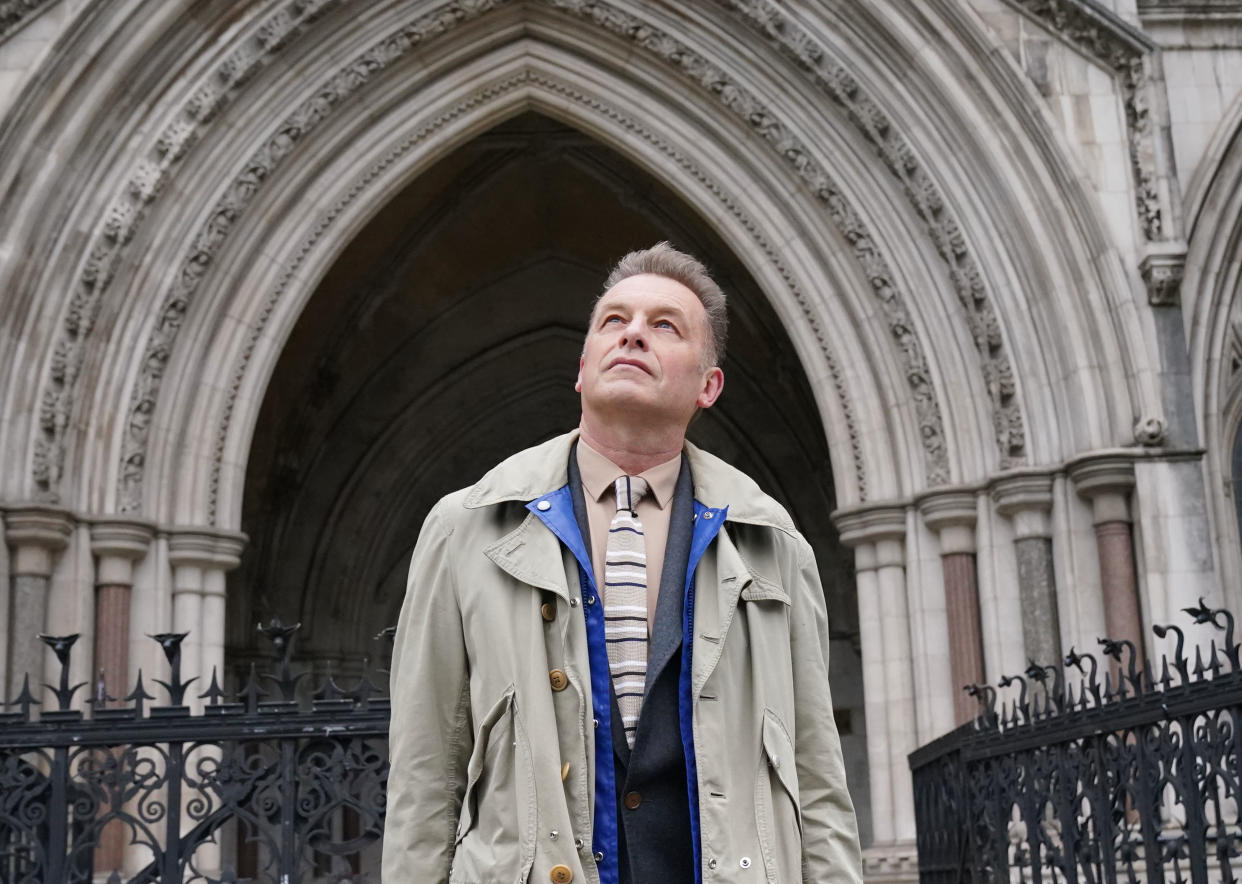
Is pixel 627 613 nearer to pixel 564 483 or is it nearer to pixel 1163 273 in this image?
pixel 564 483

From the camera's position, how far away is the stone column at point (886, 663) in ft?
32.1

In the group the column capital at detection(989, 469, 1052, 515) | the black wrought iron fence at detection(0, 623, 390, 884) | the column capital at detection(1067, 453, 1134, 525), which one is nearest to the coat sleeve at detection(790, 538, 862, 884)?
the black wrought iron fence at detection(0, 623, 390, 884)

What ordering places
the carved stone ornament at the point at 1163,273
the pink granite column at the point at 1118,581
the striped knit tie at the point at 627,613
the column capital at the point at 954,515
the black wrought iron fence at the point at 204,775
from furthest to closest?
the column capital at the point at 954,515
the carved stone ornament at the point at 1163,273
the pink granite column at the point at 1118,581
the black wrought iron fence at the point at 204,775
the striped knit tie at the point at 627,613

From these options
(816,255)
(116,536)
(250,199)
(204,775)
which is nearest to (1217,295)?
(816,255)

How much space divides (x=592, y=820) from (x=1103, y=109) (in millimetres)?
8522

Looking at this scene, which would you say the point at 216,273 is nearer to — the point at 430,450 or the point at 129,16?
the point at 129,16

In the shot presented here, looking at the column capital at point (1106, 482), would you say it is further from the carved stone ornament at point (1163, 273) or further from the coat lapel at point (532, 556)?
the coat lapel at point (532, 556)

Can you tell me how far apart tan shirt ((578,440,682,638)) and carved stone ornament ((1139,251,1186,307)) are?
766 centimetres

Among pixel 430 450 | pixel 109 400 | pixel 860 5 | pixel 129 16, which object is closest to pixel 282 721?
pixel 109 400

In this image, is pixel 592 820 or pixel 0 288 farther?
pixel 0 288

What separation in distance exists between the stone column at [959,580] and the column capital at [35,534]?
5070 millimetres

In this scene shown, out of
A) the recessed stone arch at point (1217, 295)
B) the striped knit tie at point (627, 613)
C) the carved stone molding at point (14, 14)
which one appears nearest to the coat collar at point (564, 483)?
the striped knit tie at point (627, 613)

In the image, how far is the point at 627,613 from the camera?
2205mm

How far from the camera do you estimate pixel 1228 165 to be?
32.4 feet
